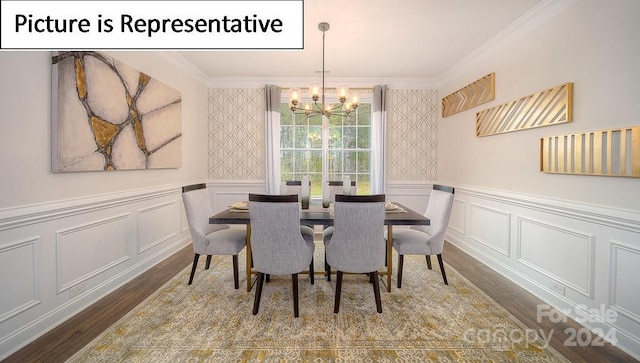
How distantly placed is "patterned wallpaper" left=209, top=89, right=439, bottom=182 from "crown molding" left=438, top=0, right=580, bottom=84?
3.15 ft

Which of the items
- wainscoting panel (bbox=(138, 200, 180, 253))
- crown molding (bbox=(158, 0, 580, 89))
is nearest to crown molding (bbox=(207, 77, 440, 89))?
crown molding (bbox=(158, 0, 580, 89))

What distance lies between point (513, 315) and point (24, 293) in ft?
12.0

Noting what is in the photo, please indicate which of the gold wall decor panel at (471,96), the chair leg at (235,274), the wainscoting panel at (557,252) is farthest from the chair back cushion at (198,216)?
the gold wall decor panel at (471,96)

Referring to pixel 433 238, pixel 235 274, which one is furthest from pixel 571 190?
pixel 235 274

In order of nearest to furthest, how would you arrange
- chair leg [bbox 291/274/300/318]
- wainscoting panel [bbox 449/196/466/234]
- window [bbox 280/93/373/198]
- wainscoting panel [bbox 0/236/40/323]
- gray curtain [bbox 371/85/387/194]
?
wainscoting panel [bbox 0/236/40/323] < chair leg [bbox 291/274/300/318] < wainscoting panel [bbox 449/196/466/234] < gray curtain [bbox 371/85/387/194] < window [bbox 280/93/373/198]

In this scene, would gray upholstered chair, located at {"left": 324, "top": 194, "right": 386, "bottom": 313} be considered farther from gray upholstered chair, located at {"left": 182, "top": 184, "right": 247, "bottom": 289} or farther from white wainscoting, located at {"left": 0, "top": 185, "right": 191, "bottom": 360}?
white wainscoting, located at {"left": 0, "top": 185, "right": 191, "bottom": 360}

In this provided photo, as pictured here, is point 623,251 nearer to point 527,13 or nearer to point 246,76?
point 527,13

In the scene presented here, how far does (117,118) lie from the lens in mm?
2631

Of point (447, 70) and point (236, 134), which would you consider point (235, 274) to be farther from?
point (447, 70)

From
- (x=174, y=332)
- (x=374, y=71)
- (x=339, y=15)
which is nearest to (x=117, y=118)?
(x=174, y=332)

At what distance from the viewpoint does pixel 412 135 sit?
4828 mm

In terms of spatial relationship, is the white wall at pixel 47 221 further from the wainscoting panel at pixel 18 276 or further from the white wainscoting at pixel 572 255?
the white wainscoting at pixel 572 255

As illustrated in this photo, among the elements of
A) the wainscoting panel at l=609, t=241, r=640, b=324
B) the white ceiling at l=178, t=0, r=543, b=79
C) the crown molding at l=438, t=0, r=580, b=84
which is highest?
the white ceiling at l=178, t=0, r=543, b=79

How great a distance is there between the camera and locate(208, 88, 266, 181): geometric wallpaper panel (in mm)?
4789
